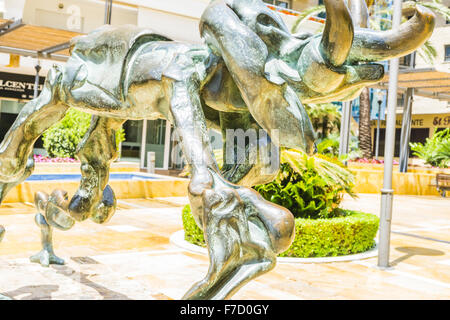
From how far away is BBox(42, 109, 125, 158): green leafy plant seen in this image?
14312 millimetres

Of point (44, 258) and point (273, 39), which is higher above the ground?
point (273, 39)

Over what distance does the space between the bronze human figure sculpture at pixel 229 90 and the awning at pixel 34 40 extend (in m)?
9.01

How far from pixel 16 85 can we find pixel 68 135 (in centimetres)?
631

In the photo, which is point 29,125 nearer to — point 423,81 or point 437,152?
point 423,81

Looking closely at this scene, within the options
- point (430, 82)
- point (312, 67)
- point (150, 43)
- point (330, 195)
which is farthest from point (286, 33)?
point (430, 82)

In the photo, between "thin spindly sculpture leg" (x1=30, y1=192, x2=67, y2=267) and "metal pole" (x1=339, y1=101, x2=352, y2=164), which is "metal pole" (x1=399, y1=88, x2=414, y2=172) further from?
"thin spindly sculpture leg" (x1=30, y1=192, x2=67, y2=267)

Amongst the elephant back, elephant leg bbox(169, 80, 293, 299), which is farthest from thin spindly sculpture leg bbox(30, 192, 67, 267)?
elephant leg bbox(169, 80, 293, 299)

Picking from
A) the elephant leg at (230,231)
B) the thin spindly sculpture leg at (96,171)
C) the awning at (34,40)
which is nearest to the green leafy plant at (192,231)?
the thin spindly sculpture leg at (96,171)

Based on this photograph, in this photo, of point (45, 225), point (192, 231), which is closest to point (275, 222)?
point (45, 225)

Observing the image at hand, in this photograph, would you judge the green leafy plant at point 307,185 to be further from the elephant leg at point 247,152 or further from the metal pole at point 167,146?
the metal pole at point 167,146

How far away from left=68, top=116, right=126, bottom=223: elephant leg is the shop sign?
1796 centimetres

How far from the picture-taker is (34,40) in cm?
1217

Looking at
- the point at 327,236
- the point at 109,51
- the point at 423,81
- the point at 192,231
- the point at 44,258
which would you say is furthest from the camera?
the point at 423,81
